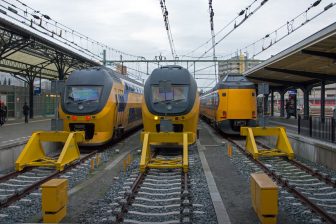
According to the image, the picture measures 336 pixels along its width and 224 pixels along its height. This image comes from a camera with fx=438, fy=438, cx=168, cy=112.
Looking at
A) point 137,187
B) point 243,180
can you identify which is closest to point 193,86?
point 243,180

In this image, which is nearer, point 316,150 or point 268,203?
point 268,203

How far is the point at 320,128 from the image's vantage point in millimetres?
15320

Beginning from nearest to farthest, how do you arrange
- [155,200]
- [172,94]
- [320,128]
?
[155,200]
[172,94]
[320,128]

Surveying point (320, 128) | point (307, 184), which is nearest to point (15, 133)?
point (320, 128)

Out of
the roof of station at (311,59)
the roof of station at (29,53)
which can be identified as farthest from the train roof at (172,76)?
the roof of station at (29,53)

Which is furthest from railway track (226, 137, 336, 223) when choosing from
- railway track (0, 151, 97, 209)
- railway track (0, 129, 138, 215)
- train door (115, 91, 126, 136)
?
train door (115, 91, 126, 136)

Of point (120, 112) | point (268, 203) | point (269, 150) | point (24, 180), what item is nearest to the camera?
point (268, 203)

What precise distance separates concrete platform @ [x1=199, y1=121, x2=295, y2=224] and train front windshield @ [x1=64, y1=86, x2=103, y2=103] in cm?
448

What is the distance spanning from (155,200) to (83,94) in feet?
28.7

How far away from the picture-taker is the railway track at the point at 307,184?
24.7ft

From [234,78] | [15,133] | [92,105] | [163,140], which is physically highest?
[234,78]

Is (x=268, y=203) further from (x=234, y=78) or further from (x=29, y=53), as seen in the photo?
(x=29, y=53)

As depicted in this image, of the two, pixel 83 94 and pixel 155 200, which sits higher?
pixel 83 94

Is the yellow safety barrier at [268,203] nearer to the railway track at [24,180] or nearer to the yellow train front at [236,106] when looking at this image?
the railway track at [24,180]
